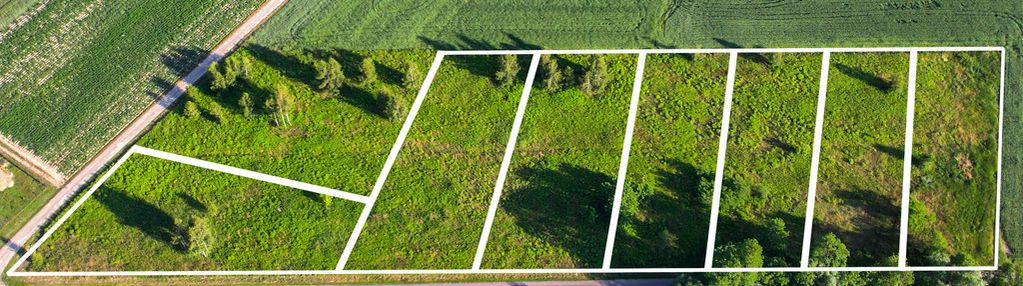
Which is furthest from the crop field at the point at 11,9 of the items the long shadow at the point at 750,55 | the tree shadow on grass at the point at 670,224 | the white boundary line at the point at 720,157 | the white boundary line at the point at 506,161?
the white boundary line at the point at 720,157

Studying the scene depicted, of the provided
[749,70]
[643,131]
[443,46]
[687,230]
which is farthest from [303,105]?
[749,70]

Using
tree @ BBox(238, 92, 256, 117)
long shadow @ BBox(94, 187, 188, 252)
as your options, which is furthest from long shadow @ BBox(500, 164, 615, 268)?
long shadow @ BBox(94, 187, 188, 252)

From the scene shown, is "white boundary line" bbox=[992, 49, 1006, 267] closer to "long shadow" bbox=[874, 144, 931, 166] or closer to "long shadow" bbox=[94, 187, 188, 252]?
"long shadow" bbox=[874, 144, 931, 166]

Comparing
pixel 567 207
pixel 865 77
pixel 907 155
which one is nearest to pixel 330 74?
pixel 567 207

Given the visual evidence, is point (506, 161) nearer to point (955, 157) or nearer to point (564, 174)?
point (564, 174)

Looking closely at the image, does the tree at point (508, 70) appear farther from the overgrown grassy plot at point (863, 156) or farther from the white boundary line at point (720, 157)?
the overgrown grassy plot at point (863, 156)

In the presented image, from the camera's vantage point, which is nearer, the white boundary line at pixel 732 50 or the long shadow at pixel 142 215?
the long shadow at pixel 142 215
